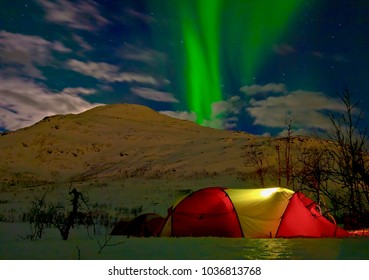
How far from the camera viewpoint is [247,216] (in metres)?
9.56

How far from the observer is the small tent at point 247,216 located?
947 cm

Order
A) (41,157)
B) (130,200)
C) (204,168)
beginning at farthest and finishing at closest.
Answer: (41,157) → (204,168) → (130,200)

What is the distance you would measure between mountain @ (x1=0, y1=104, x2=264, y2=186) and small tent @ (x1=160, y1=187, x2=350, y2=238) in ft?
82.0

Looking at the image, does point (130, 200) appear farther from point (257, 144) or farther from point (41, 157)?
point (41, 157)

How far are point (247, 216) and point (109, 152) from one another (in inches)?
2104

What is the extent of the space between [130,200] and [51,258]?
15.8m

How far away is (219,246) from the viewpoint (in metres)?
7.32

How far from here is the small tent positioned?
31.1 ft

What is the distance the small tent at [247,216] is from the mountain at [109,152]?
2500 centimetres

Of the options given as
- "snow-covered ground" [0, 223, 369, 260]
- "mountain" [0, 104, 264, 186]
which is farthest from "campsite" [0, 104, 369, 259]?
"mountain" [0, 104, 264, 186]

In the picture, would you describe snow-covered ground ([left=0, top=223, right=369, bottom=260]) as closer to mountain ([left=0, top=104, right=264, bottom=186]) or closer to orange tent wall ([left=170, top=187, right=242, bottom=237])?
orange tent wall ([left=170, top=187, right=242, bottom=237])

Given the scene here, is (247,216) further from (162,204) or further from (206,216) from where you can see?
(162,204)

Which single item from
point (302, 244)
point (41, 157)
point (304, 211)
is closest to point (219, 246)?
point (302, 244)
